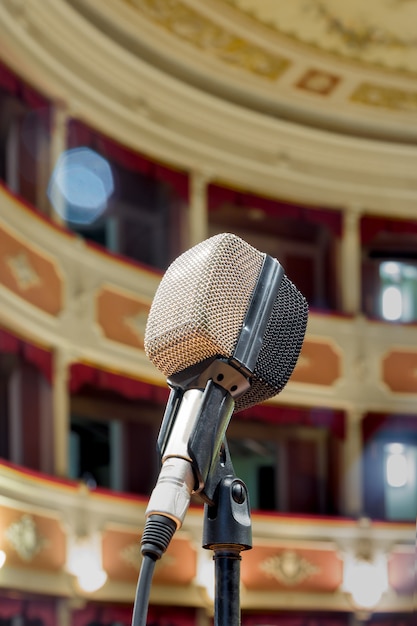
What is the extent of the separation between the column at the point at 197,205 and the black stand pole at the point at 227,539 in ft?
35.3

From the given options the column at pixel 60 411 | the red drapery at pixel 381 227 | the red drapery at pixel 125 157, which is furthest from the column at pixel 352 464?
the column at pixel 60 411

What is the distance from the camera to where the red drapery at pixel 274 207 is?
1319 centimetres

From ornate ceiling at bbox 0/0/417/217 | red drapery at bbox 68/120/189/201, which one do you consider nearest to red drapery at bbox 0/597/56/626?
red drapery at bbox 68/120/189/201

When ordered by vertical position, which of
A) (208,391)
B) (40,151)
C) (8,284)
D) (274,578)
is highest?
(40,151)

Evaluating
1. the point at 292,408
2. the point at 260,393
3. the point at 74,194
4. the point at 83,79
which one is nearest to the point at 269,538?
the point at 292,408

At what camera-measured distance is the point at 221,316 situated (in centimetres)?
202

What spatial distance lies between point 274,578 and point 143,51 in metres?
5.63

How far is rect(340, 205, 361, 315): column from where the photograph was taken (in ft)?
45.3

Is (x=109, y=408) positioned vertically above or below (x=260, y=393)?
above

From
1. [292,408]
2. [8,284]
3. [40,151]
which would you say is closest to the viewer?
[8,284]

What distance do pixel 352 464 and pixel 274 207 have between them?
10.1 feet

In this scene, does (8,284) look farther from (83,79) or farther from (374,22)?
(374,22)

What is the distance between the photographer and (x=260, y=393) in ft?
7.23

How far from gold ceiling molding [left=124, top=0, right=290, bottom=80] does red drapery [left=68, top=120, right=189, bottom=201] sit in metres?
1.27
